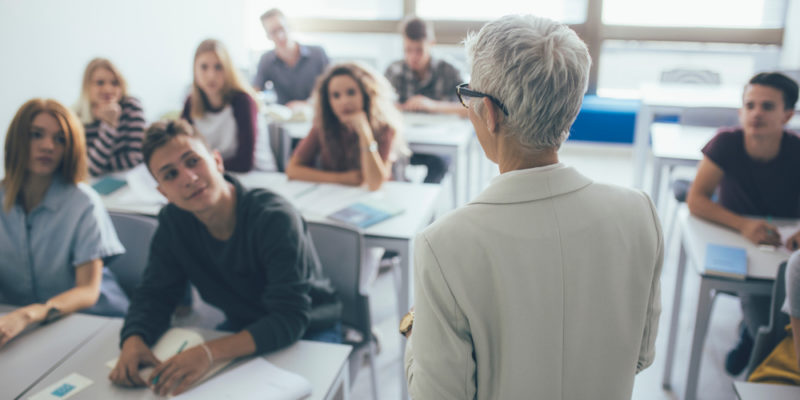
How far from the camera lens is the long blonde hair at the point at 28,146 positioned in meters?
1.80

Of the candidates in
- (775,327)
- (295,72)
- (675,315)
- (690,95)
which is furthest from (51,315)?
(690,95)

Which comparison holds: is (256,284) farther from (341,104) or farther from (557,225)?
(341,104)

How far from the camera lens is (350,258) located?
5.93ft

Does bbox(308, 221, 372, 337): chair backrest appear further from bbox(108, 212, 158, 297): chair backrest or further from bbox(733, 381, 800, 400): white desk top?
bbox(733, 381, 800, 400): white desk top

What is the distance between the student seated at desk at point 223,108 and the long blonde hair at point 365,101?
442 mm

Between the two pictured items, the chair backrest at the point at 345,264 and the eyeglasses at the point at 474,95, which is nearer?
the eyeglasses at the point at 474,95

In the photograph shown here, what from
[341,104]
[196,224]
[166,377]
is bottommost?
[166,377]

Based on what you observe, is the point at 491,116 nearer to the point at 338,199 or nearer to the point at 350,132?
the point at 338,199

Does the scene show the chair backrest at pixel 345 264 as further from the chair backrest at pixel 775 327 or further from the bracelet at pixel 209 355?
the chair backrest at pixel 775 327

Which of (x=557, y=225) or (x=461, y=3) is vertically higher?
(x=461, y=3)

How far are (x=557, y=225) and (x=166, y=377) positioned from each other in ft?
3.27

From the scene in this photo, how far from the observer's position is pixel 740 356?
1899 mm

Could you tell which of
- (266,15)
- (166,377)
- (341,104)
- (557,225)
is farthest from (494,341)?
(266,15)

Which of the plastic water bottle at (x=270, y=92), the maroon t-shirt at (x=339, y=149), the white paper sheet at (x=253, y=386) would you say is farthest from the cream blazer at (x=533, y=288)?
the plastic water bottle at (x=270, y=92)
